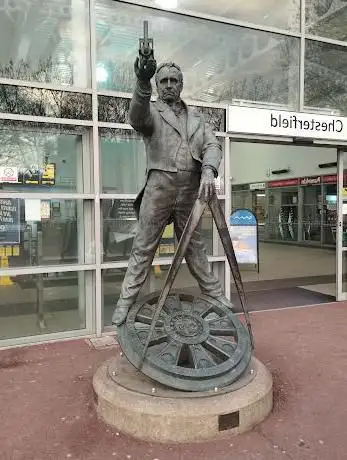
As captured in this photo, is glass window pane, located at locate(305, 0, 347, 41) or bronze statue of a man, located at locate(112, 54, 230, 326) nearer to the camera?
bronze statue of a man, located at locate(112, 54, 230, 326)

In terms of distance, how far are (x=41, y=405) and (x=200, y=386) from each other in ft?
4.42

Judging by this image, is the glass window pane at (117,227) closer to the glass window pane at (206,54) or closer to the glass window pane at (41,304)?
the glass window pane at (41,304)

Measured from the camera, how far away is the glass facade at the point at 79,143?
5.45m

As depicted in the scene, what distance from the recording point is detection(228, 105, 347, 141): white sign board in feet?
21.2

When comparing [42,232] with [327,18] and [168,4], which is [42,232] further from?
[327,18]

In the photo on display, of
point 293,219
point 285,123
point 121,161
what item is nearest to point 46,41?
point 121,161

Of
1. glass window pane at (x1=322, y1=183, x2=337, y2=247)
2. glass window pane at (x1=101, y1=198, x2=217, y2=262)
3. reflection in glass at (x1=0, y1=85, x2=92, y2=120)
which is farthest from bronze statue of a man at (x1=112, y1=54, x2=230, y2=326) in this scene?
glass window pane at (x1=322, y1=183, x2=337, y2=247)

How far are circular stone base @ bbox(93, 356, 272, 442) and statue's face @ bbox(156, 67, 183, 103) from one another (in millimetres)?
2179

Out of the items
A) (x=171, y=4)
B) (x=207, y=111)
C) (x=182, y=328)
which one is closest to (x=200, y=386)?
(x=182, y=328)

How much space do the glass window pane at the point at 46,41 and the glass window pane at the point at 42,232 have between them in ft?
4.89

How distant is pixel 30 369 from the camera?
456cm

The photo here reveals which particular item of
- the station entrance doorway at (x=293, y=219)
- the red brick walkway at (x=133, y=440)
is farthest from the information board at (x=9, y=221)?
the station entrance doorway at (x=293, y=219)

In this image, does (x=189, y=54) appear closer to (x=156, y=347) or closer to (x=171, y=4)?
(x=171, y=4)

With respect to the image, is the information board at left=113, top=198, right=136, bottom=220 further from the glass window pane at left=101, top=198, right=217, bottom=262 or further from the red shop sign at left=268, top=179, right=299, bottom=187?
the red shop sign at left=268, top=179, right=299, bottom=187
